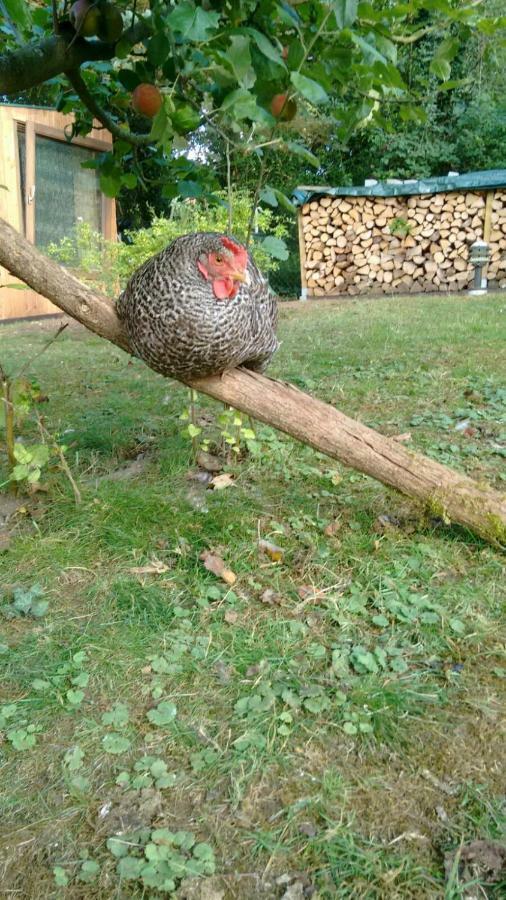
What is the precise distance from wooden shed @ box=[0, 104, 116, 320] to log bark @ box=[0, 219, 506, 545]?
5805 millimetres

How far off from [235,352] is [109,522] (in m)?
0.92

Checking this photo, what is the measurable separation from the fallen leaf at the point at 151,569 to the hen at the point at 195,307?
0.70 metres

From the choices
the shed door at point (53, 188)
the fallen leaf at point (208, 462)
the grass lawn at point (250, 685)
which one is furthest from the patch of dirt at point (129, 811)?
the shed door at point (53, 188)

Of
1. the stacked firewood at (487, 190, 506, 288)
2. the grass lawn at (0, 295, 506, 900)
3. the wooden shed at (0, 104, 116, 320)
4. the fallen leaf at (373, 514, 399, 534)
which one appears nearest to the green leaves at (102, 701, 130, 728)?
the grass lawn at (0, 295, 506, 900)

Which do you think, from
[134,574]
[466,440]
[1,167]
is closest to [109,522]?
[134,574]

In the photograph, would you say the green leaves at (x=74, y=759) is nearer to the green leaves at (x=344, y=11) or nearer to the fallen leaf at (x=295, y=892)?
the fallen leaf at (x=295, y=892)

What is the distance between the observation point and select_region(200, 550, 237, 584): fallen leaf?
7.24 feet

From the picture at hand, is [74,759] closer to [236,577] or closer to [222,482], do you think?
[236,577]

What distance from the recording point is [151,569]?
7.47 ft

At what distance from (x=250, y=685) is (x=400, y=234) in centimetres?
1089

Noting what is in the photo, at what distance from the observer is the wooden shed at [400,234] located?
10883 millimetres

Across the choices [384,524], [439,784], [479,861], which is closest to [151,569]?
[384,524]

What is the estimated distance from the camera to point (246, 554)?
7.70ft

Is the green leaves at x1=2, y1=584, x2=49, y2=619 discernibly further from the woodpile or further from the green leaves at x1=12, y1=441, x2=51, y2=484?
the woodpile
